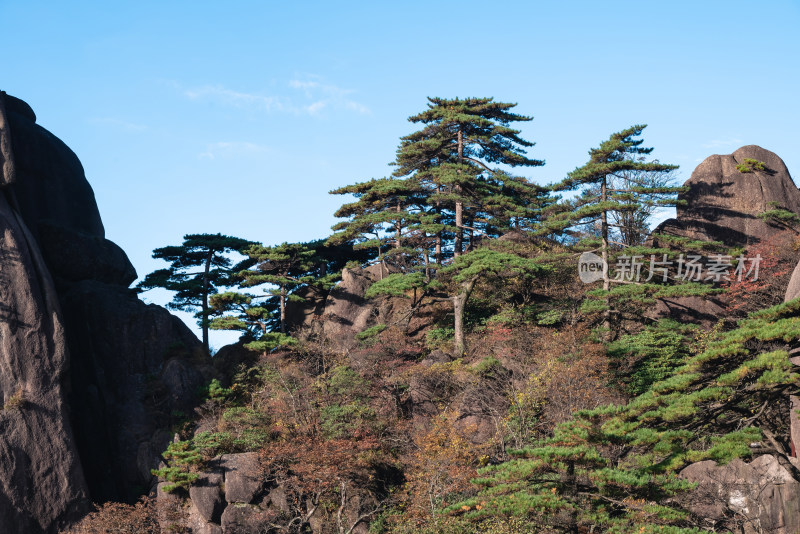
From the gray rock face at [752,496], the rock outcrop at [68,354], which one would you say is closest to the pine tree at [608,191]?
the gray rock face at [752,496]

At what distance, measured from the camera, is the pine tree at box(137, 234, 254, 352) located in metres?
32.5

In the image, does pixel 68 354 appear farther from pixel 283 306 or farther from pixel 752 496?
pixel 752 496

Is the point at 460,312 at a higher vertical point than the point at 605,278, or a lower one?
lower

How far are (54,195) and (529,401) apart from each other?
23584mm

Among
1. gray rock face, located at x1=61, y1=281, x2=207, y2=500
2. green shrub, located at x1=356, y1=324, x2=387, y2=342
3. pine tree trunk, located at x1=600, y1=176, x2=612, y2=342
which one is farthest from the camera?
green shrub, located at x1=356, y1=324, x2=387, y2=342

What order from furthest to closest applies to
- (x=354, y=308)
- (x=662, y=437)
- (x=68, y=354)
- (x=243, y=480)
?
(x=354, y=308) → (x=68, y=354) → (x=243, y=480) → (x=662, y=437)

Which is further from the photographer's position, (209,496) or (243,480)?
(243,480)

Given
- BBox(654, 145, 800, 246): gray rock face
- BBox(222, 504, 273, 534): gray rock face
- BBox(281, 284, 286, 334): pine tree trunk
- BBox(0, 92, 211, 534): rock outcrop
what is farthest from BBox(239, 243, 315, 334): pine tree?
BBox(654, 145, 800, 246): gray rock face

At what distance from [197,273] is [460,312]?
1246 cm

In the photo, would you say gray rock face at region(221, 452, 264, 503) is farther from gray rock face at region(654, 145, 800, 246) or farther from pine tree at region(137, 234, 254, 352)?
gray rock face at region(654, 145, 800, 246)

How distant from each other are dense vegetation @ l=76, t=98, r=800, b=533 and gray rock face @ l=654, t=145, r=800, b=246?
3.34 ft

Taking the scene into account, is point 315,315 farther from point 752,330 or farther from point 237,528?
point 752,330

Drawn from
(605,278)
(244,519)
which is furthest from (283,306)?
(605,278)

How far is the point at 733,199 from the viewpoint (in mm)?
35844
